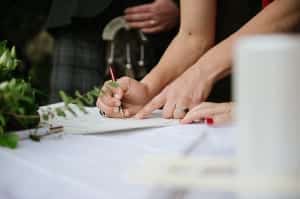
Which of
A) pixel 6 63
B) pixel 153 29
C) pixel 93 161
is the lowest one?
pixel 93 161

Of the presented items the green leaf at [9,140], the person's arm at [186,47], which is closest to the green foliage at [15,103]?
the green leaf at [9,140]

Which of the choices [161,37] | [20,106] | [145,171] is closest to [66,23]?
[161,37]

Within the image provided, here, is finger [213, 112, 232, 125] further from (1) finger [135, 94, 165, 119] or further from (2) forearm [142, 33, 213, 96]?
(2) forearm [142, 33, 213, 96]

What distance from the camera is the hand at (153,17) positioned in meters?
1.51

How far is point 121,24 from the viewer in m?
1.51

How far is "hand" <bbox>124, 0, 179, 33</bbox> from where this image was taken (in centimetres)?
151

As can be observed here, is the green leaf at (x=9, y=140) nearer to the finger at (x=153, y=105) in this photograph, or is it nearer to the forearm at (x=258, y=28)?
the finger at (x=153, y=105)

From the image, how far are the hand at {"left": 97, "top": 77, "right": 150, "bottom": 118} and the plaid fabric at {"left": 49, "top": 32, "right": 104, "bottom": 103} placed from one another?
1.59 ft

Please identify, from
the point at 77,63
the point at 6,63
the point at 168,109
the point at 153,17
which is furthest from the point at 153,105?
the point at 77,63

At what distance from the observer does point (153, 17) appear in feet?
4.93

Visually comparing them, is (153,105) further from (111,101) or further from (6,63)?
(6,63)

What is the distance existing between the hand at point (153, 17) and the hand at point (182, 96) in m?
0.49

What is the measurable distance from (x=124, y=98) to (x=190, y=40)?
238mm

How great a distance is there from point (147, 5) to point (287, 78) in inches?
48.8
